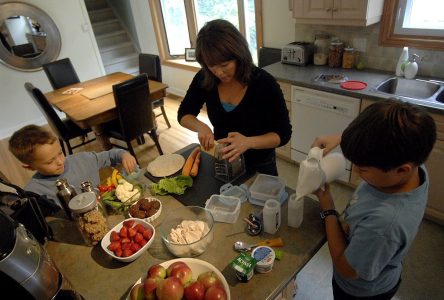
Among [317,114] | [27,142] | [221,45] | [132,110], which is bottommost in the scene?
[317,114]

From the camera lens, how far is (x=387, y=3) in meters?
2.25

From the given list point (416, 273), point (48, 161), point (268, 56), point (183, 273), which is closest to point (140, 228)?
point (183, 273)

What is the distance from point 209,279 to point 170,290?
0.39 feet

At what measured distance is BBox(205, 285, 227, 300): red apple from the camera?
2.48 ft

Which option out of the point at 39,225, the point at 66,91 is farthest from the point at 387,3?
the point at 66,91

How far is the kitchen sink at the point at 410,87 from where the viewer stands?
2.16m

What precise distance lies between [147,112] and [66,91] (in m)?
1.18

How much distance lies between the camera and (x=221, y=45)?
1230 millimetres

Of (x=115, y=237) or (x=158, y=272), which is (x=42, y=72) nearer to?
(x=115, y=237)

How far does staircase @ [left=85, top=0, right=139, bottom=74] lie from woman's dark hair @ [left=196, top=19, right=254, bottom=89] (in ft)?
15.9

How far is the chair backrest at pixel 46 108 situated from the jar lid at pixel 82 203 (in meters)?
2.24

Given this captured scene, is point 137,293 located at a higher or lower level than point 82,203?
lower

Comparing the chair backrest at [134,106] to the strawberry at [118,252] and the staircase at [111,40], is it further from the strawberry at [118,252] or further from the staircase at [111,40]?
the staircase at [111,40]

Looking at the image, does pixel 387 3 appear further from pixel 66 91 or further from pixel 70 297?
pixel 66 91
